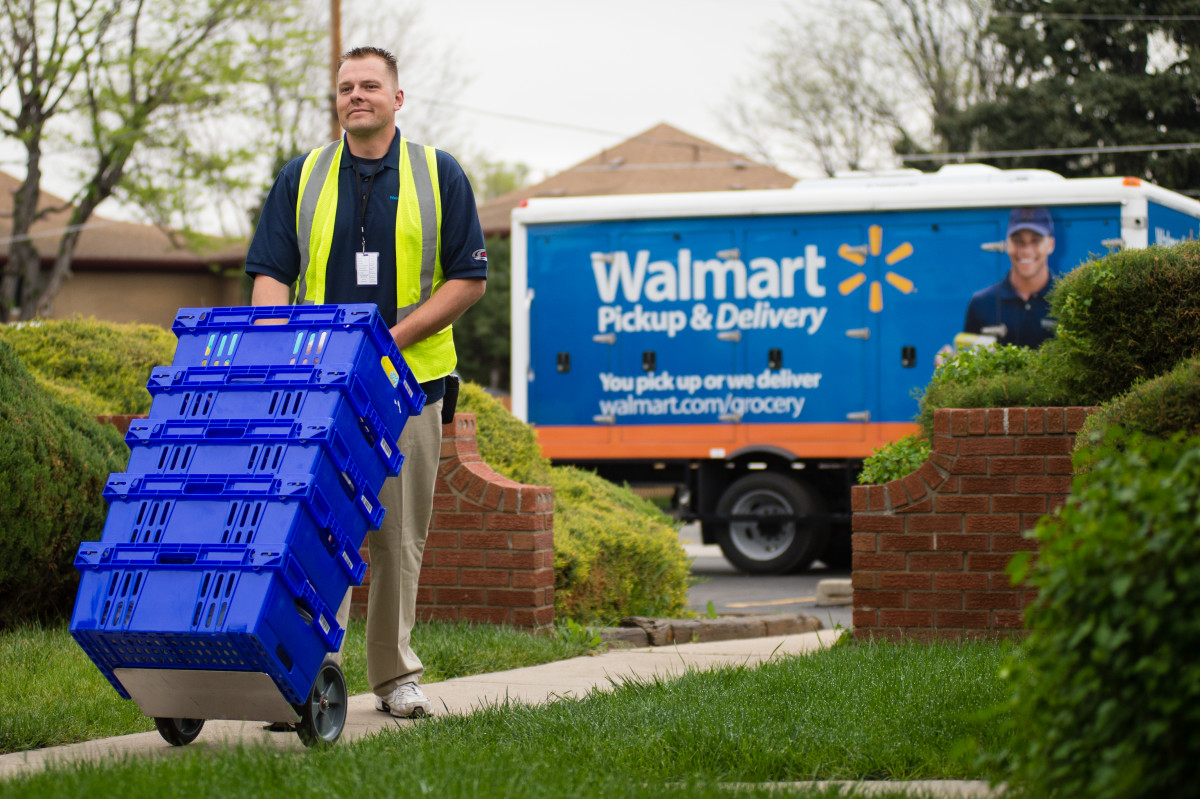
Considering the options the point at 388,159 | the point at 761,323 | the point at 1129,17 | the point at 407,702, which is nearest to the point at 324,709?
the point at 407,702

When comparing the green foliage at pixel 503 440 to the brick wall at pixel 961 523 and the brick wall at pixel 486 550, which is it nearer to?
the brick wall at pixel 486 550

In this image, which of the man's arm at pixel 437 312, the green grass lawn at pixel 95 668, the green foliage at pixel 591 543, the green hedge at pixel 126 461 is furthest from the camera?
the green foliage at pixel 591 543

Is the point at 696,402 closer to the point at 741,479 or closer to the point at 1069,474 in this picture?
the point at 741,479

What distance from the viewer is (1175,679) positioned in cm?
225

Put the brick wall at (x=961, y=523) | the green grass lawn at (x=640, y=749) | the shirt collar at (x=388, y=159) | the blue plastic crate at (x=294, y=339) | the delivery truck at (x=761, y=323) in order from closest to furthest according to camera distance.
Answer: the green grass lawn at (x=640, y=749) → the blue plastic crate at (x=294, y=339) → the shirt collar at (x=388, y=159) → the brick wall at (x=961, y=523) → the delivery truck at (x=761, y=323)

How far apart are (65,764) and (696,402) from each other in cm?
938

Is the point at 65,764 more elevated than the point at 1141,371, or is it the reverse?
the point at 1141,371

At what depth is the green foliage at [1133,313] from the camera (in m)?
5.25

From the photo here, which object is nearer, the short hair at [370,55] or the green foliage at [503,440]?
the short hair at [370,55]

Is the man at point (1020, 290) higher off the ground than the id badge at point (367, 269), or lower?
higher

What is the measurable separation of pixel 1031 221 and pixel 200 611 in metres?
10.1

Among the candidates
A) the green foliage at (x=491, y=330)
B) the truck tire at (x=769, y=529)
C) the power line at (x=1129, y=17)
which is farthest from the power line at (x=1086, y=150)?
the truck tire at (x=769, y=529)

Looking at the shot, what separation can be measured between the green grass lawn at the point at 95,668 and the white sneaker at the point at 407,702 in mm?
572

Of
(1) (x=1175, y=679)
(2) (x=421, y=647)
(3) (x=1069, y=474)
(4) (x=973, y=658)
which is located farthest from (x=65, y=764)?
(3) (x=1069, y=474)
